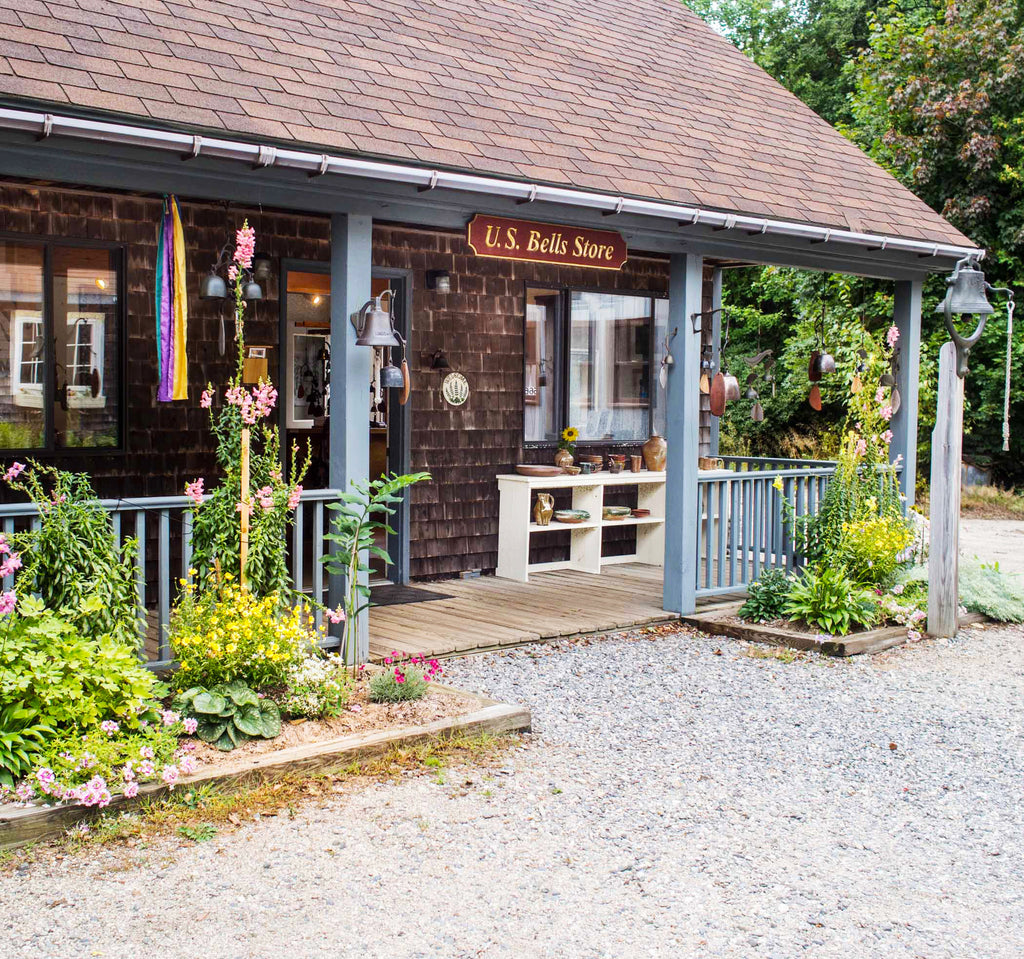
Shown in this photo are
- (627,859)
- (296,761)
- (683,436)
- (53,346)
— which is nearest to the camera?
(627,859)

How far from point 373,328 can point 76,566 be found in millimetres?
2067

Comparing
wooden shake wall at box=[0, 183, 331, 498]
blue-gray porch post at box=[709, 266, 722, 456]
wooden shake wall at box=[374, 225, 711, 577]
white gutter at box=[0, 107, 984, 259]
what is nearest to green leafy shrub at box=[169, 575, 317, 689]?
white gutter at box=[0, 107, 984, 259]

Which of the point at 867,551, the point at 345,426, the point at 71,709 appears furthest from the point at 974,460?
the point at 71,709

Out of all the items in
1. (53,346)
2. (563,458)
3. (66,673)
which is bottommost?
(66,673)

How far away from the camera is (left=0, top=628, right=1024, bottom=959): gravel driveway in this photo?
11.6 ft

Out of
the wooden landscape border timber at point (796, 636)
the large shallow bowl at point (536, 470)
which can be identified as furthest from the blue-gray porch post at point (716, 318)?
the wooden landscape border timber at point (796, 636)

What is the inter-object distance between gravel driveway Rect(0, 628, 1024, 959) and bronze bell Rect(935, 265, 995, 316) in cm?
293

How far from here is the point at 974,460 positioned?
19.8 metres

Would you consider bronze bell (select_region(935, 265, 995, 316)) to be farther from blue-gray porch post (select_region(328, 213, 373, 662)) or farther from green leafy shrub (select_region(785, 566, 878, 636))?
blue-gray porch post (select_region(328, 213, 373, 662))

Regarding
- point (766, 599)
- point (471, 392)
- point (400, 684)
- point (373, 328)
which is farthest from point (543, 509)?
point (400, 684)

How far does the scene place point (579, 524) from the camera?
988 cm

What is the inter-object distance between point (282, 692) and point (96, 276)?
11.8 feet

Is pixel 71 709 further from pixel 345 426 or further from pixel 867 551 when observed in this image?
pixel 867 551

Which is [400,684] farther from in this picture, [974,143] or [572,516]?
[974,143]
